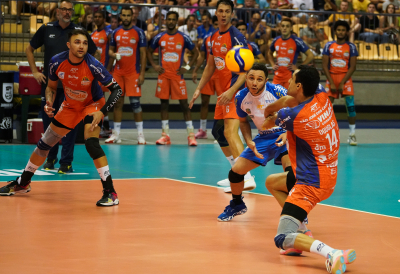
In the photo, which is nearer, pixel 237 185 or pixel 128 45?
pixel 237 185

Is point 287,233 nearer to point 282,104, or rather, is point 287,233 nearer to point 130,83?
point 282,104

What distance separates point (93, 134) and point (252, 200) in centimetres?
208

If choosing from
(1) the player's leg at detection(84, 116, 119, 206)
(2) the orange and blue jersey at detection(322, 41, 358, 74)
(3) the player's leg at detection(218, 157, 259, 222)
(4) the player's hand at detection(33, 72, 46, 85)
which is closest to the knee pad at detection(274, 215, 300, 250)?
(3) the player's leg at detection(218, 157, 259, 222)

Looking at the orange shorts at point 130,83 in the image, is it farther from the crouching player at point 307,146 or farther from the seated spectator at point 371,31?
the crouching player at point 307,146

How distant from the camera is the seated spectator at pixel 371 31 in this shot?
1895 cm

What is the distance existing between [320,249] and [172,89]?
9.80 meters

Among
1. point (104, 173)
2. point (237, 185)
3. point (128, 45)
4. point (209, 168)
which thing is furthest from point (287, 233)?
point (128, 45)

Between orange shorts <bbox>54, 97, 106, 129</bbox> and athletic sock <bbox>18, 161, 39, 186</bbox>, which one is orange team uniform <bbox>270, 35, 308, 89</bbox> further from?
athletic sock <bbox>18, 161, 39, 186</bbox>

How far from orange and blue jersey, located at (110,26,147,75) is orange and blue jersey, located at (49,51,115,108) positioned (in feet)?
20.0

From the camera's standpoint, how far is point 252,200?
25.8 feet

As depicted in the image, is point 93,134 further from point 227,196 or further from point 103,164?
point 227,196

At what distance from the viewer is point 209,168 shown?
416 inches

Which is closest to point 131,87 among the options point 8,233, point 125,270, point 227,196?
point 227,196

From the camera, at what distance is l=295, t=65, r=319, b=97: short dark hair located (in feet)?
17.1
